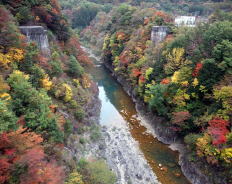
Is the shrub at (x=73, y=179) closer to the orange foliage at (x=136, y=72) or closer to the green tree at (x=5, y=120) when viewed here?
the green tree at (x=5, y=120)

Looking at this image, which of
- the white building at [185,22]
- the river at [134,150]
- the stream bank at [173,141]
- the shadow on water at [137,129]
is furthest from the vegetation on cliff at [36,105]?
the white building at [185,22]

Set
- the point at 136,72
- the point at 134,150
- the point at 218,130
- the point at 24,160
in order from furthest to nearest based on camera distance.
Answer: the point at 136,72 → the point at 134,150 → the point at 218,130 → the point at 24,160

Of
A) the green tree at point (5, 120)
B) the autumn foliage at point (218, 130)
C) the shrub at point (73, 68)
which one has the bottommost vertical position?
the autumn foliage at point (218, 130)

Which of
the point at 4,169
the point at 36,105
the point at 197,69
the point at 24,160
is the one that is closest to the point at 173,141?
the point at 197,69

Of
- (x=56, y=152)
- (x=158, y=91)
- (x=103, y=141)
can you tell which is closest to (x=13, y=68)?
(x=56, y=152)

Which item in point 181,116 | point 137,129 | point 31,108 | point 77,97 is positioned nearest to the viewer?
point 31,108

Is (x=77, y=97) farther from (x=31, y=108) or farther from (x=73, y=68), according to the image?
(x=31, y=108)
